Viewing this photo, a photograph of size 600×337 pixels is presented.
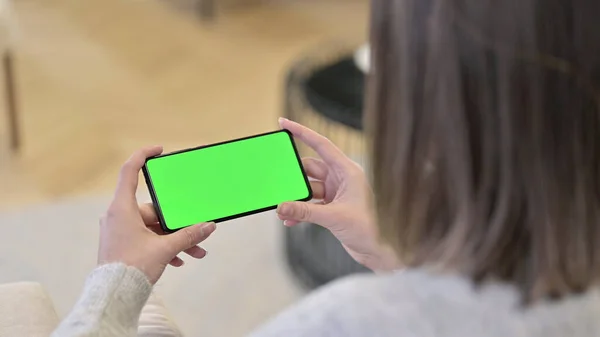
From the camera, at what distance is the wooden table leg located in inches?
82.1

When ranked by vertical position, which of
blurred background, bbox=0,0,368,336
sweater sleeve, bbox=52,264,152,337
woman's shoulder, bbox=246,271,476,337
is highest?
woman's shoulder, bbox=246,271,476,337

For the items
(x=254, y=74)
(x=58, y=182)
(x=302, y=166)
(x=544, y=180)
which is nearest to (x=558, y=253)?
(x=544, y=180)

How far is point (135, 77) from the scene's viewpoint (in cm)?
255

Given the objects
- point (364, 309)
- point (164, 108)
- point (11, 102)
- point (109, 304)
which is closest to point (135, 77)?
point (164, 108)

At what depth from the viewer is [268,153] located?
992 mm

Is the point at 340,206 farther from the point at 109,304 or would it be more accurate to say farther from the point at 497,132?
the point at 497,132

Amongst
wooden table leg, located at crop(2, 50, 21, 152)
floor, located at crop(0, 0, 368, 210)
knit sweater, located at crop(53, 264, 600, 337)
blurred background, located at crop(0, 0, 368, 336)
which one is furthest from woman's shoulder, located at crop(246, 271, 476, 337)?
wooden table leg, located at crop(2, 50, 21, 152)

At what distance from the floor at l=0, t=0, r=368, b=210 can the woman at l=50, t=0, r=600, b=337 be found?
5.11 ft

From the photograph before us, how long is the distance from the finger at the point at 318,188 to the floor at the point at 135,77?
1145 mm

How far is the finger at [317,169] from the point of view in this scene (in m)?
1.01

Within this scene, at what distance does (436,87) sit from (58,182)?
1.69 metres

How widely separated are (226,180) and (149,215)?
0.10 metres

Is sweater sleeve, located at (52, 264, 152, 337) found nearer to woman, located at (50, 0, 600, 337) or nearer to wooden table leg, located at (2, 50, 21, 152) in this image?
woman, located at (50, 0, 600, 337)

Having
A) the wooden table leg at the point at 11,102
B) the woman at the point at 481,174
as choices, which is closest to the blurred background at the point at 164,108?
the wooden table leg at the point at 11,102
